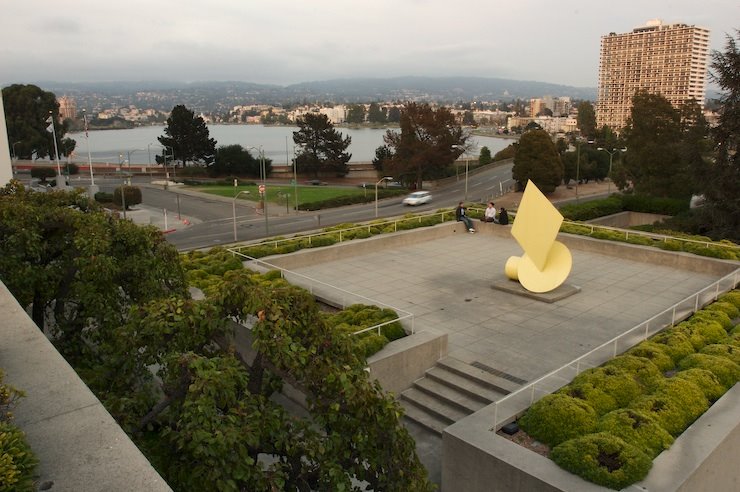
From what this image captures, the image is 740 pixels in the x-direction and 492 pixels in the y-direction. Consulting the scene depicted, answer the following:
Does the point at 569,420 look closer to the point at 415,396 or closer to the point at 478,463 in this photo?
the point at 478,463

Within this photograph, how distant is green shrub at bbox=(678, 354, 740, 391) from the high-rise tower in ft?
568

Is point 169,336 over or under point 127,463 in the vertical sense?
over

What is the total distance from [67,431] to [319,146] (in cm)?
7919

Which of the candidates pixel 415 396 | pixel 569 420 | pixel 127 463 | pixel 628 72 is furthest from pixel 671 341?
pixel 628 72

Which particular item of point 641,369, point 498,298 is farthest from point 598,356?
point 498,298

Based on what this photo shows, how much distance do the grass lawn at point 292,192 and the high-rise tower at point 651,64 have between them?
12539cm

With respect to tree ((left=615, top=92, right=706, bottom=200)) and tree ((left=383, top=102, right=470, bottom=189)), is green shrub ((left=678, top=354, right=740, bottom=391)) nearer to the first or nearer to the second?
tree ((left=615, top=92, right=706, bottom=200))

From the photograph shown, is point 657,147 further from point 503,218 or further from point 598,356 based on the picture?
point 598,356

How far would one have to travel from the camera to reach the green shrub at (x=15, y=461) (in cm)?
382

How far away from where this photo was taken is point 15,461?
159 inches

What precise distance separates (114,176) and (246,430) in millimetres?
88478

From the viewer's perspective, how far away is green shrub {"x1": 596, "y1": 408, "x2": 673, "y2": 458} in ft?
28.9

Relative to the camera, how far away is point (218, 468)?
191 inches

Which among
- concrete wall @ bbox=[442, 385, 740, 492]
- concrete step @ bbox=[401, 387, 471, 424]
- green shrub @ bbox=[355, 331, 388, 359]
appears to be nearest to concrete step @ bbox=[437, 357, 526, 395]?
concrete step @ bbox=[401, 387, 471, 424]
